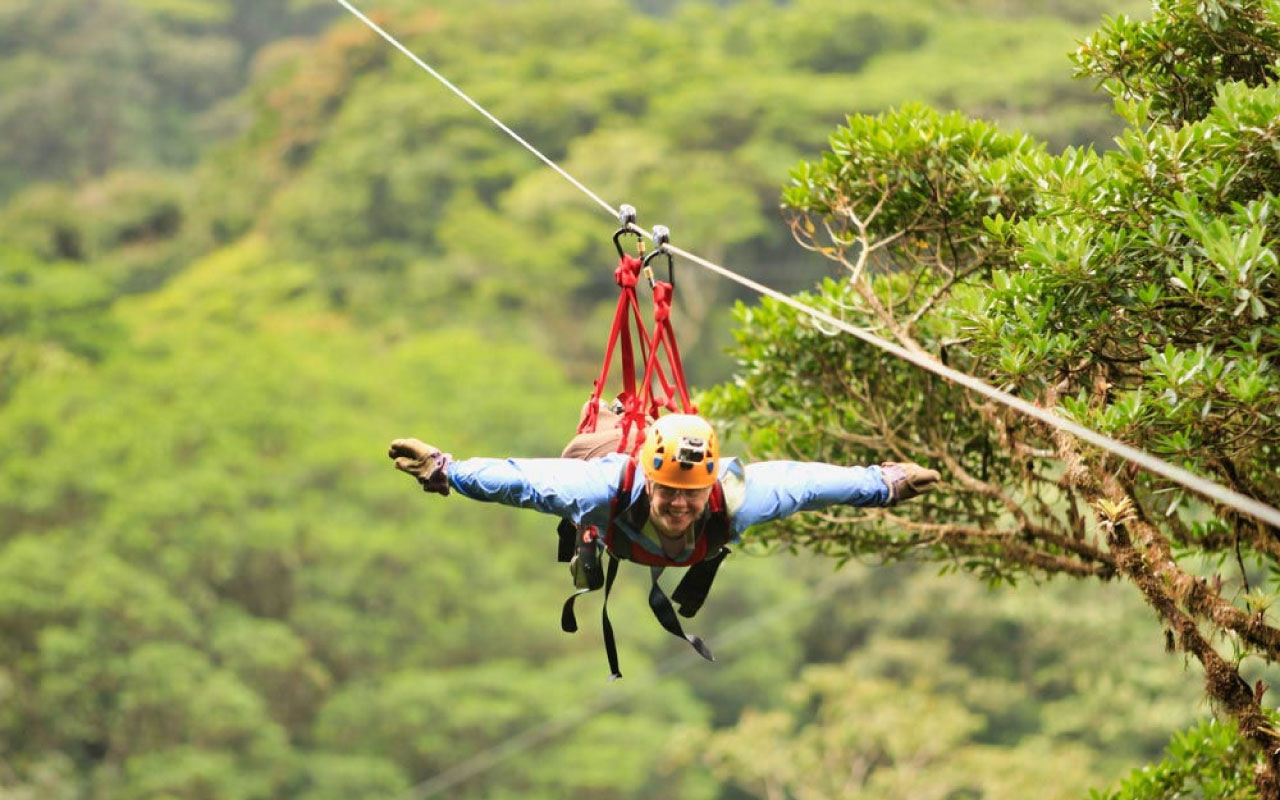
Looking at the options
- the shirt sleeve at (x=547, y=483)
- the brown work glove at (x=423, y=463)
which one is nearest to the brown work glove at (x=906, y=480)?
the shirt sleeve at (x=547, y=483)

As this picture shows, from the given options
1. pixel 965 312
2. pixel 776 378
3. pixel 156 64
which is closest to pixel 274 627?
pixel 776 378

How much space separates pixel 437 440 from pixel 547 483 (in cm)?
1946

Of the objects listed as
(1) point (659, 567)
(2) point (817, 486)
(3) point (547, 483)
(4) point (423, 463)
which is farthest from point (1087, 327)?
(4) point (423, 463)

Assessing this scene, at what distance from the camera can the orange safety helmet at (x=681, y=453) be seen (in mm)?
3453

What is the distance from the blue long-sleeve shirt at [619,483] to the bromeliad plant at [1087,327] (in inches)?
22.0

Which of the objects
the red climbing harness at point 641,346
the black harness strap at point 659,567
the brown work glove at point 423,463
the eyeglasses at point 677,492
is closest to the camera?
the brown work glove at point 423,463

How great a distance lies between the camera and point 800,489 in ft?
11.8

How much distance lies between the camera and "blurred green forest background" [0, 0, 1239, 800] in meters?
18.5

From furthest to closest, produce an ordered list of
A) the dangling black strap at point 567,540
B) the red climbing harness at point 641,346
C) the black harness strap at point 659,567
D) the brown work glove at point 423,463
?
the dangling black strap at point 567,540, the red climbing harness at point 641,346, the black harness strap at point 659,567, the brown work glove at point 423,463

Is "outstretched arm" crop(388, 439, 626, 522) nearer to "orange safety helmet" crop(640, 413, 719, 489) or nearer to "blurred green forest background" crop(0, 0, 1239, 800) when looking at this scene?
"orange safety helmet" crop(640, 413, 719, 489)

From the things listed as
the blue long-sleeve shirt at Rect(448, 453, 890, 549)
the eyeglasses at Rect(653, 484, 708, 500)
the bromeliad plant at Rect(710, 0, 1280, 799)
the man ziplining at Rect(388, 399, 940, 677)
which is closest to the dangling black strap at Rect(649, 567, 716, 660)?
the man ziplining at Rect(388, 399, 940, 677)

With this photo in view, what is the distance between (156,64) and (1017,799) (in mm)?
30675

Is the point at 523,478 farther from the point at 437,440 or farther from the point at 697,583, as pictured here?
the point at 437,440

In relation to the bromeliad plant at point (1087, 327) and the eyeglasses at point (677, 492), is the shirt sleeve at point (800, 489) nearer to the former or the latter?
the eyeglasses at point (677, 492)
